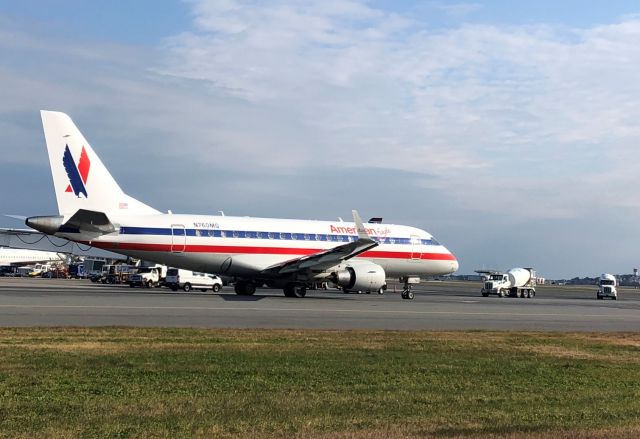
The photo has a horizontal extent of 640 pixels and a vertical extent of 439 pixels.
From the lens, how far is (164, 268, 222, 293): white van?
55562mm

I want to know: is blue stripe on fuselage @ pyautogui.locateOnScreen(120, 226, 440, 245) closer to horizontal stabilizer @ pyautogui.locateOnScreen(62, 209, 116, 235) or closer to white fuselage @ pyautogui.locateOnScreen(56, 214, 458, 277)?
white fuselage @ pyautogui.locateOnScreen(56, 214, 458, 277)

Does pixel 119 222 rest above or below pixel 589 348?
above

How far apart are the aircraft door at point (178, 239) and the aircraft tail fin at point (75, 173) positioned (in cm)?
243

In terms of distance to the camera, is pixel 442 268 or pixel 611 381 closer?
pixel 611 381

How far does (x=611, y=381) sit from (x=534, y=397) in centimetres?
257

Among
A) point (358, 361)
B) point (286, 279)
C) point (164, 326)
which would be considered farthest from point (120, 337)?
point (286, 279)

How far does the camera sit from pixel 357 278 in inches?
1463

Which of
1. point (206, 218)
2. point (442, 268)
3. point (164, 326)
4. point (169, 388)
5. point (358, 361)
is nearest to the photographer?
point (169, 388)

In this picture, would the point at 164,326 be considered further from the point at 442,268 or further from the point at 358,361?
the point at 442,268

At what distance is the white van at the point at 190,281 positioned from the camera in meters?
55.6

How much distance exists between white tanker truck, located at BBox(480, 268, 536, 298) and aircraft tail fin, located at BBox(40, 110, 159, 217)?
39.0 m

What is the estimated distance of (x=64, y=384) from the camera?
9742 millimetres

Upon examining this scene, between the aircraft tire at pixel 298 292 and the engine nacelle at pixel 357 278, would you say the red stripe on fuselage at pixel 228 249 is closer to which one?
the aircraft tire at pixel 298 292

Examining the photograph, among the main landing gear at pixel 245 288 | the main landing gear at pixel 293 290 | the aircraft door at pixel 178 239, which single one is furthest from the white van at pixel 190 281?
the aircraft door at pixel 178 239
